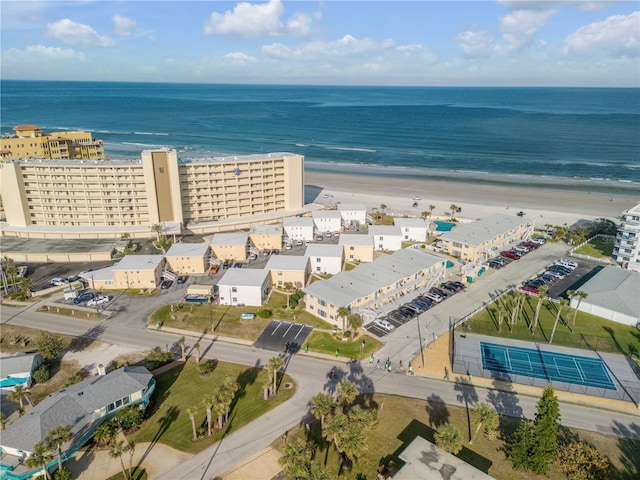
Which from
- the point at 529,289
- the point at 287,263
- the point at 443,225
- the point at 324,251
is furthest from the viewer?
the point at 443,225

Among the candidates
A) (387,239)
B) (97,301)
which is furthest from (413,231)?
(97,301)

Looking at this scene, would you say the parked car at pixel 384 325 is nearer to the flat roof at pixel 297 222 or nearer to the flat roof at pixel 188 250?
the flat roof at pixel 188 250

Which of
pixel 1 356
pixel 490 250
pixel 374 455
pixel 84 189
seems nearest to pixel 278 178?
pixel 84 189

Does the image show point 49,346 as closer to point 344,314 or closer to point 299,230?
point 344,314

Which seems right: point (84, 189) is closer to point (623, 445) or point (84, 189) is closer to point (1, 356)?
point (1, 356)

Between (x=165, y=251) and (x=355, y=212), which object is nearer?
(x=165, y=251)

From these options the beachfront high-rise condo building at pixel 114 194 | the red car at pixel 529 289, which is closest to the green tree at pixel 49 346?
the beachfront high-rise condo building at pixel 114 194
